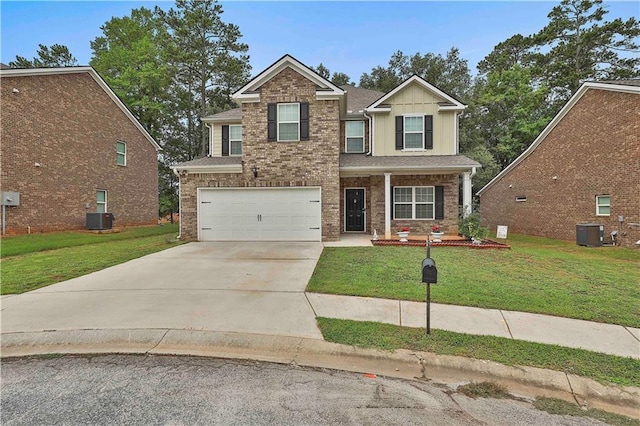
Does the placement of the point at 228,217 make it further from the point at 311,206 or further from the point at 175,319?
the point at 175,319

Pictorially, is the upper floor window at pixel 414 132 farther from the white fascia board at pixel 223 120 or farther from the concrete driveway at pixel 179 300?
the concrete driveway at pixel 179 300

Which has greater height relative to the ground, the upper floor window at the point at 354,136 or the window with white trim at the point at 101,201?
the upper floor window at the point at 354,136

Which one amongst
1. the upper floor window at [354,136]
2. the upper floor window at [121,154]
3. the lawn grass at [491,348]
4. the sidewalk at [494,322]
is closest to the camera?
the lawn grass at [491,348]

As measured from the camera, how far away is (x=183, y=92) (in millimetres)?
29078

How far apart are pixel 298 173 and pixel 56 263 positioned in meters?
7.83

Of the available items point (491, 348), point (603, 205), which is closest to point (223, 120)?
point (491, 348)

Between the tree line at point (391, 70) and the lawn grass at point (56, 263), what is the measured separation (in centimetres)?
1881

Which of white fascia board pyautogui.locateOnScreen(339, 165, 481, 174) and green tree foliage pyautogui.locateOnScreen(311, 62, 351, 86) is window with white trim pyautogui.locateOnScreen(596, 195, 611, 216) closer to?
white fascia board pyautogui.locateOnScreen(339, 165, 481, 174)

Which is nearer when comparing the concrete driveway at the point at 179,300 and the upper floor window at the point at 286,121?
the concrete driveway at the point at 179,300

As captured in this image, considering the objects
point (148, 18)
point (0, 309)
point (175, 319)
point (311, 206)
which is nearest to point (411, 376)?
point (175, 319)

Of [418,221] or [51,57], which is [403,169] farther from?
[51,57]

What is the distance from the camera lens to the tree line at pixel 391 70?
2489 centimetres

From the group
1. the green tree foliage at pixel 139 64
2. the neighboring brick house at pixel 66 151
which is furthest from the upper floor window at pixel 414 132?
the green tree foliage at pixel 139 64

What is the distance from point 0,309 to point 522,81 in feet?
107
